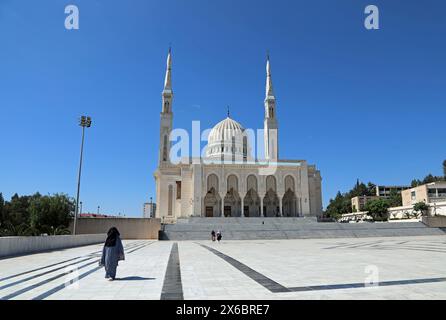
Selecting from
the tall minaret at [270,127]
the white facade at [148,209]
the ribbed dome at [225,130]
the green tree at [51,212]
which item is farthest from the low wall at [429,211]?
the green tree at [51,212]

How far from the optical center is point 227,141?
5247cm

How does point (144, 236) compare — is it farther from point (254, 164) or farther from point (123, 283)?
point (123, 283)

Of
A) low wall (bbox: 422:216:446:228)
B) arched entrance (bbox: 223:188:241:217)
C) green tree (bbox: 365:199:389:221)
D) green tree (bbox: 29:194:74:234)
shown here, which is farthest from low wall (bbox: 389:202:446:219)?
green tree (bbox: 29:194:74:234)

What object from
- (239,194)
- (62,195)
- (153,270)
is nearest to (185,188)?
(239,194)

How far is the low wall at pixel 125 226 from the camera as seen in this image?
101 feet

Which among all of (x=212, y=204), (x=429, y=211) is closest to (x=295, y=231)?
(x=212, y=204)

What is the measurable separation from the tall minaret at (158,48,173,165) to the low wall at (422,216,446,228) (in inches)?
1187

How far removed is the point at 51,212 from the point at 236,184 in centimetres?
2062

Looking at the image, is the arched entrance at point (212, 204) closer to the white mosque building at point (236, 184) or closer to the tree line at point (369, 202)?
the white mosque building at point (236, 184)

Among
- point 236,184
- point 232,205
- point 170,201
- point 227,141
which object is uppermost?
point 227,141

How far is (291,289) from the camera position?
544 cm

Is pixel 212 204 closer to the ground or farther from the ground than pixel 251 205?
farther from the ground

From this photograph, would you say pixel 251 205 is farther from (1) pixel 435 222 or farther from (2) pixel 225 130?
(1) pixel 435 222

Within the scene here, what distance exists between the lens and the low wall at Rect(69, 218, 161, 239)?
3089 cm
